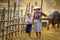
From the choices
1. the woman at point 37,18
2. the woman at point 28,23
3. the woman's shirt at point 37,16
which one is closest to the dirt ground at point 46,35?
the woman at point 28,23

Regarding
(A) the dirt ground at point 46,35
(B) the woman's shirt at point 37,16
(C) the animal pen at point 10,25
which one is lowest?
(A) the dirt ground at point 46,35

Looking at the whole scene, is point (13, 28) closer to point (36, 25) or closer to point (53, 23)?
point (36, 25)

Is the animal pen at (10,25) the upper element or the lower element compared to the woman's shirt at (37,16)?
lower

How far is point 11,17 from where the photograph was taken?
5.29 meters

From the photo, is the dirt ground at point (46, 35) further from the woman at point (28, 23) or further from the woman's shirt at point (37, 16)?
the woman's shirt at point (37, 16)

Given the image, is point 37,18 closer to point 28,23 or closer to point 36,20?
point 36,20

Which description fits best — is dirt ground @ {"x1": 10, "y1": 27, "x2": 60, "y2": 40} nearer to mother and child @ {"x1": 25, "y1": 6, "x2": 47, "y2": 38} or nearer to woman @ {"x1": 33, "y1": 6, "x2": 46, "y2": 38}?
mother and child @ {"x1": 25, "y1": 6, "x2": 47, "y2": 38}

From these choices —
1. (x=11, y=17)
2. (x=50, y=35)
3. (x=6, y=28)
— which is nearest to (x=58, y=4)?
(x=50, y=35)

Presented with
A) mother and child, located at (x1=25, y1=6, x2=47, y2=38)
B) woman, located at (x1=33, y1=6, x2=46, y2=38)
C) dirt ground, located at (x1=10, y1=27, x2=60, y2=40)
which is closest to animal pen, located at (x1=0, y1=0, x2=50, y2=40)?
dirt ground, located at (x1=10, y1=27, x2=60, y2=40)

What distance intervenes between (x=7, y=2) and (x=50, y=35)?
1.51m

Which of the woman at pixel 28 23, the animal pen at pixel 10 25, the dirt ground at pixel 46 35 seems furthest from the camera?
the dirt ground at pixel 46 35

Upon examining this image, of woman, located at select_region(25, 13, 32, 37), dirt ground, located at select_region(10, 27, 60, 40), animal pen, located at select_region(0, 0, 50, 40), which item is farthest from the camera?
dirt ground, located at select_region(10, 27, 60, 40)

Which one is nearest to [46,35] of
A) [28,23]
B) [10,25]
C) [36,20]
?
[28,23]

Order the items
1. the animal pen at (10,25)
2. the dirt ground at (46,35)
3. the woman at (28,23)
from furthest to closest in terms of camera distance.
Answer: the dirt ground at (46,35) < the woman at (28,23) < the animal pen at (10,25)
